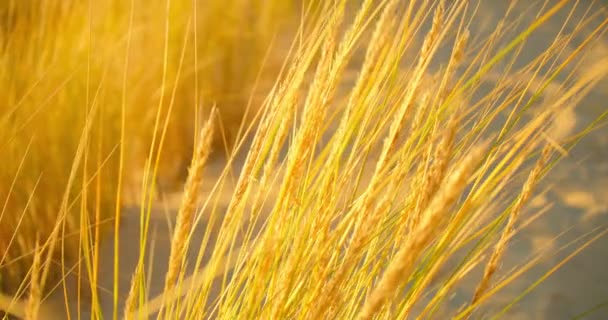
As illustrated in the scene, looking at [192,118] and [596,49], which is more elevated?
[596,49]

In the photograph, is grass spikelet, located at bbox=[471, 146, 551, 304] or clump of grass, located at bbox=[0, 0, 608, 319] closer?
clump of grass, located at bbox=[0, 0, 608, 319]

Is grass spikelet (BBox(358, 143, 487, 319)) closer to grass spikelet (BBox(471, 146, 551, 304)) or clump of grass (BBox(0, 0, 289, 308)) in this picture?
grass spikelet (BBox(471, 146, 551, 304))

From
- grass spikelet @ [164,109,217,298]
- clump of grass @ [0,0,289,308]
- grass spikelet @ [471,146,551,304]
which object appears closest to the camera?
grass spikelet @ [164,109,217,298]

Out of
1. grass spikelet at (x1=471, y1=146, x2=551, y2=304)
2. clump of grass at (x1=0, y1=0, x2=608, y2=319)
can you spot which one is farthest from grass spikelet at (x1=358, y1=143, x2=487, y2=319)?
grass spikelet at (x1=471, y1=146, x2=551, y2=304)

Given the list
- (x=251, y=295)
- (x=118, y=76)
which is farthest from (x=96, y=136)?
(x=251, y=295)

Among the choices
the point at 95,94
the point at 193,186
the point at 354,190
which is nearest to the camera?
the point at 193,186

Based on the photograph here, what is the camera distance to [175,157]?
1667 mm

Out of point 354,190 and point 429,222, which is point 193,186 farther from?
point 354,190

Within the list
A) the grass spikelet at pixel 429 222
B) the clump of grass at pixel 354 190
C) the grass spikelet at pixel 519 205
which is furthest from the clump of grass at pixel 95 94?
the grass spikelet at pixel 429 222

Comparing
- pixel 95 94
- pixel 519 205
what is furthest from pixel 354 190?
pixel 95 94

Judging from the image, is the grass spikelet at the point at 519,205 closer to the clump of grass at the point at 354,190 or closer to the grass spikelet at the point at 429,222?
the clump of grass at the point at 354,190

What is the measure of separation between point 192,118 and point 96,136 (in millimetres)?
330

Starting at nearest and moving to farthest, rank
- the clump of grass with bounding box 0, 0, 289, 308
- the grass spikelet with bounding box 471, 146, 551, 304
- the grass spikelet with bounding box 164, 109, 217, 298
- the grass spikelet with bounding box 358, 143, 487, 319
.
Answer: the grass spikelet with bounding box 358, 143, 487, 319, the grass spikelet with bounding box 164, 109, 217, 298, the grass spikelet with bounding box 471, 146, 551, 304, the clump of grass with bounding box 0, 0, 289, 308

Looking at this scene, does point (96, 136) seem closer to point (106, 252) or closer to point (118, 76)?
point (118, 76)
